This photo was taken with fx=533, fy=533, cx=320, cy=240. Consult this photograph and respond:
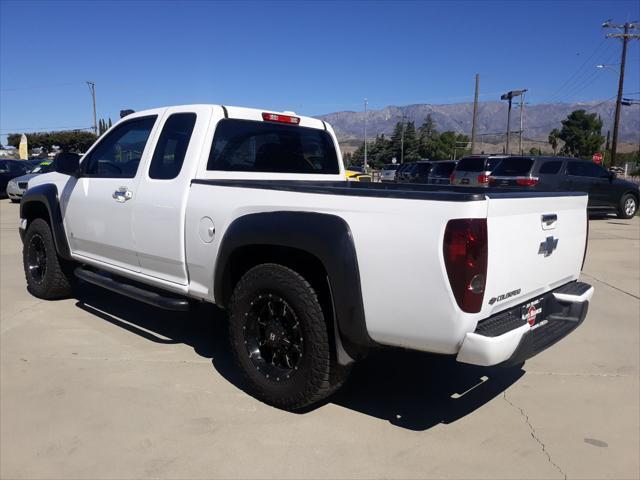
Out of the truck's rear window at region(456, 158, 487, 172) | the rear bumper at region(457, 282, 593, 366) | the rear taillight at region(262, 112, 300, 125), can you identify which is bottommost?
the rear bumper at region(457, 282, 593, 366)

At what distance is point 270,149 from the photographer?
4.73 metres

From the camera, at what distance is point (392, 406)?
3664mm

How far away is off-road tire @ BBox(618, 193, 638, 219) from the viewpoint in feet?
53.0

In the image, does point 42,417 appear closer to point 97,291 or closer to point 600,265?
point 97,291

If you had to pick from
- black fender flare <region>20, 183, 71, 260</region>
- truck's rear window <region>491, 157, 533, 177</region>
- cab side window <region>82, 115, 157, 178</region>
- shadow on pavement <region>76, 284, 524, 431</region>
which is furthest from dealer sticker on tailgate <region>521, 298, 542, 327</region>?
truck's rear window <region>491, 157, 533, 177</region>

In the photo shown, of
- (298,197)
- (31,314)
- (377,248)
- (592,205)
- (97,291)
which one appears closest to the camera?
(377,248)

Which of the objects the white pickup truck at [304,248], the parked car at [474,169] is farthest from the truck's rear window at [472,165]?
the white pickup truck at [304,248]

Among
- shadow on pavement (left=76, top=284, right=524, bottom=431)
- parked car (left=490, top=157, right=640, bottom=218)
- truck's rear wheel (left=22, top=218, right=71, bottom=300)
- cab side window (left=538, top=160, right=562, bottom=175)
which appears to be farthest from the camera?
cab side window (left=538, top=160, right=562, bottom=175)

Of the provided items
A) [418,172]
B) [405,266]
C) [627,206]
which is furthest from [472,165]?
[405,266]

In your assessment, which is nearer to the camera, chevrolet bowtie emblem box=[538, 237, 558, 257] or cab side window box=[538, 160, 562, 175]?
chevrolet bowtie emblem box=[538, 237, 558, 257]

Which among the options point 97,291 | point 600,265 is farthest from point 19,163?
point 600,265

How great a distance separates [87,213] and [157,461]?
2.81m

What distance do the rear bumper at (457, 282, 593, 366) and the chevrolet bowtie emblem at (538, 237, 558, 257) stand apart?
30 cm

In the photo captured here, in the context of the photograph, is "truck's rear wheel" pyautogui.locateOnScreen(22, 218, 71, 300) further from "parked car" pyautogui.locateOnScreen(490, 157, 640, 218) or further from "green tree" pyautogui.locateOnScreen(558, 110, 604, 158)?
"green tree" pyautogui.locateOnScreen(558, 110, 604, 158)
